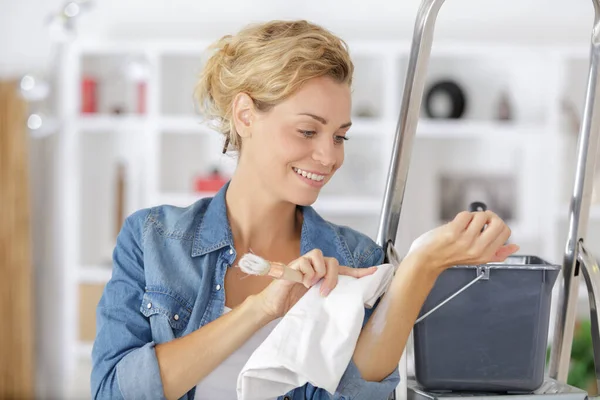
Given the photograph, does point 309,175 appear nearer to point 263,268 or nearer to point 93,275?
point 263,268

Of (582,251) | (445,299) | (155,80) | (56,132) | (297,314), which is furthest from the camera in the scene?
(56,132)

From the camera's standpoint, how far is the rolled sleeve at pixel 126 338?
1573 mm

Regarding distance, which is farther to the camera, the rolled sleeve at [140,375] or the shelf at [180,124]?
the shelf at [180,124]

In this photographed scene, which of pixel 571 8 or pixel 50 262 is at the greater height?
pixel 571 8

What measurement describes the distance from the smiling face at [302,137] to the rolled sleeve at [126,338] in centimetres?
31

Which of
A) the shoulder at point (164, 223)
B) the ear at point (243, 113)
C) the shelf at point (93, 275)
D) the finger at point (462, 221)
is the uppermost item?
the ear at point (243, 113)

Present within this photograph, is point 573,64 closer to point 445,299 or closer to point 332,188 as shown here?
point 332,188

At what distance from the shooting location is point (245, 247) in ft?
6.05

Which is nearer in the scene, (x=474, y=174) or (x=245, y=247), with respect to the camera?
(x=245, y=247)

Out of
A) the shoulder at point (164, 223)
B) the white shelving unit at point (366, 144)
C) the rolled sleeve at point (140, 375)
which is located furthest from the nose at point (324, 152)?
the white shelving unit at point (366, 144)

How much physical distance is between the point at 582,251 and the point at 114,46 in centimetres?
369

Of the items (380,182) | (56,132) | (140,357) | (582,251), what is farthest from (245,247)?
(56,132)

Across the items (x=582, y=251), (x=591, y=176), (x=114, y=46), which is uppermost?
(x=114, y=46)

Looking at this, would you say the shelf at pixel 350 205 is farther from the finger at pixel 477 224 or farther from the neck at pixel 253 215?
the finger at pixel 477 224
